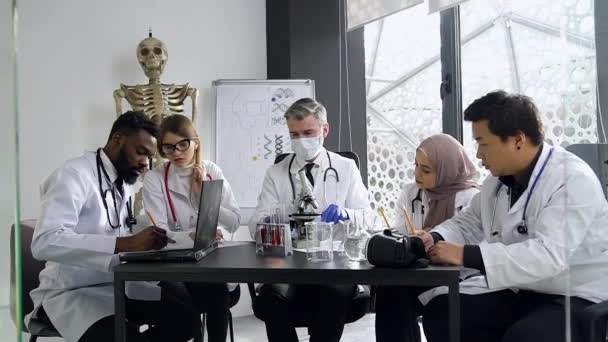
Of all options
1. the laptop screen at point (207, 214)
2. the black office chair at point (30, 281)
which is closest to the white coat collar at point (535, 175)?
the laptop screen at point (207, 214)

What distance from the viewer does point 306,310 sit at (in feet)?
7.30

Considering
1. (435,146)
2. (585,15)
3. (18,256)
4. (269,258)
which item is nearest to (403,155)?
(435,146)

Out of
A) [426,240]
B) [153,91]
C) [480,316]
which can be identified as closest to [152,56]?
[153,91]

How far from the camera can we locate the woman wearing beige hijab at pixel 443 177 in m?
2.38

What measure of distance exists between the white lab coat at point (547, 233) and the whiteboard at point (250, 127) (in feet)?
7.26

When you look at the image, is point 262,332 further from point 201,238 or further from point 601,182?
point 601,182

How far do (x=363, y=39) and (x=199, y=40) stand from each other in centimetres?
118

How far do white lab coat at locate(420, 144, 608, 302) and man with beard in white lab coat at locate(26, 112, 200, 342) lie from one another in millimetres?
940

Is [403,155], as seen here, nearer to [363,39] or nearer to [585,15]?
[363,39]

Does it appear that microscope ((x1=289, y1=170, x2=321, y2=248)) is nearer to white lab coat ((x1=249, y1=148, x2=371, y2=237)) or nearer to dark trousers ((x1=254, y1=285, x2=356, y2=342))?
dark trousers ((x1=254, y1=285, x2=356, y2=342))

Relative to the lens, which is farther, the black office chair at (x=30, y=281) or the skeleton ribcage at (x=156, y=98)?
the skeleton ribcage at (x=156, y=98)

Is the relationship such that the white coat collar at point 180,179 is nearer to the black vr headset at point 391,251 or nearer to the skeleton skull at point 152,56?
the black vr headset at point 391,251

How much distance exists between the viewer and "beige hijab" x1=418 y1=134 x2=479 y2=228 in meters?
2.38

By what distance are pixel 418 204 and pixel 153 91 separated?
6.83 ft
